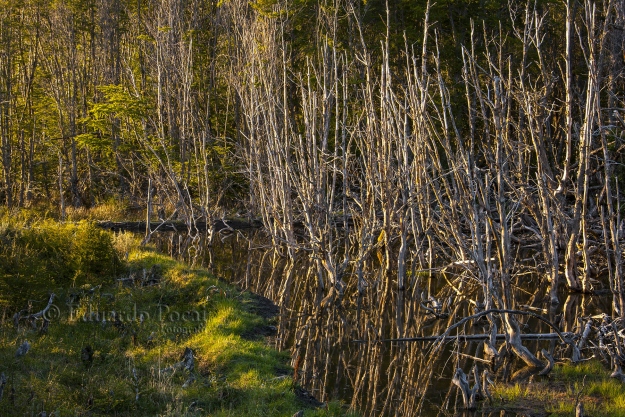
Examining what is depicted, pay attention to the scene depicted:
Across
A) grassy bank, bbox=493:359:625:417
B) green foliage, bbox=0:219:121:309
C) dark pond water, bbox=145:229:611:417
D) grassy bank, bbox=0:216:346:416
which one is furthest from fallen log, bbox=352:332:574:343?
green foliage, bbox=0:219:121:309

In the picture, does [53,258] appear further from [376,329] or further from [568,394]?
[568,394]

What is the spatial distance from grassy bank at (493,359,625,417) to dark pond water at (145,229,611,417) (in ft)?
0.78

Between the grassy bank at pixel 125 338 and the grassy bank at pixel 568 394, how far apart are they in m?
1.80

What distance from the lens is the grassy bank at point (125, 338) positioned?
5.79m

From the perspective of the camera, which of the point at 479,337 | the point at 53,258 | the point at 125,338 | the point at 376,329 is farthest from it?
the point at 53,258

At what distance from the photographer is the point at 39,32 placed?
20.9m

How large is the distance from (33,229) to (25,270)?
8.42ft

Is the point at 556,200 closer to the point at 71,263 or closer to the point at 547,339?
the point at 547,339

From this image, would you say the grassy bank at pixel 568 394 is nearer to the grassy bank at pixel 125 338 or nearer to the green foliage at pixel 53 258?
the grassy bank at pixel 125 338

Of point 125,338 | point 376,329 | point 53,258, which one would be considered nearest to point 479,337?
point 376,329

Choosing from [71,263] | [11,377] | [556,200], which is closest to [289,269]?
[71,263]

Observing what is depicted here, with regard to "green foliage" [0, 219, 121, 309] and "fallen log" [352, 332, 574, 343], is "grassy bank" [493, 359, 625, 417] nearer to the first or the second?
"fallen log" [352, 332, 574, 343]

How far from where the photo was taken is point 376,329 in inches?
361

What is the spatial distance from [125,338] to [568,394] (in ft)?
16.3
